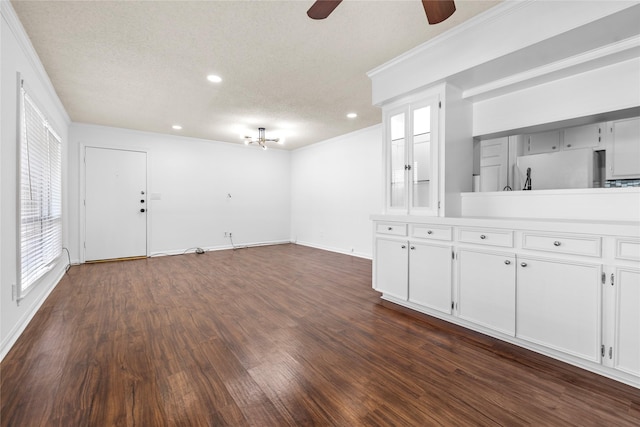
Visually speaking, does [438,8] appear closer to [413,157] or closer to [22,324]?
[413,157]

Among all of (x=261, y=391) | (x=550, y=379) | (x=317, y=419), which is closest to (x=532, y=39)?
(x=550, y=379)

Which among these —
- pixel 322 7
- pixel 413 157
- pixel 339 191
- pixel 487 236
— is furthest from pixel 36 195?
pixel 339 191

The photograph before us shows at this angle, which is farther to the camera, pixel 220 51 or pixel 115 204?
pixel 115 204

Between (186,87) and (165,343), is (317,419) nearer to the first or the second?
(165,343)

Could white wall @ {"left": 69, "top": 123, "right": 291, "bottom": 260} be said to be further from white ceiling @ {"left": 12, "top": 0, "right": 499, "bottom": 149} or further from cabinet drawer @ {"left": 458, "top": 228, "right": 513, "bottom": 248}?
cabinet drawer @ {"left": 458, "top": 228, "right": 513, "bottom": 248}

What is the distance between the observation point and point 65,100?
4.09m

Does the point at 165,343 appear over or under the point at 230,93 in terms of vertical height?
under

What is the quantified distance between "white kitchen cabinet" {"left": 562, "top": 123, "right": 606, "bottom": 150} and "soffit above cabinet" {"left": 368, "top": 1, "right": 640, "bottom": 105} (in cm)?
47

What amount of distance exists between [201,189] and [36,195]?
347cm

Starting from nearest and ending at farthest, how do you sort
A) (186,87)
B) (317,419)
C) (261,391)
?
(317,419)
(261,391)
(186,87)

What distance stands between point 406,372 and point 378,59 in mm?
2870

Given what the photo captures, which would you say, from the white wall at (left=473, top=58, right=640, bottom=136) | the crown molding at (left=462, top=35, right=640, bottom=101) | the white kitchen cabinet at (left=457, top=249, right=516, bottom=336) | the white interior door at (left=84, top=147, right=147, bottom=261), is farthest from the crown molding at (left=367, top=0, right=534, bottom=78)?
the white interior door at (left=84, top=147, right=147, bottom=261)

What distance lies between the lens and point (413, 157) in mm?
3102

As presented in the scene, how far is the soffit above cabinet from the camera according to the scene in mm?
A: 1920
